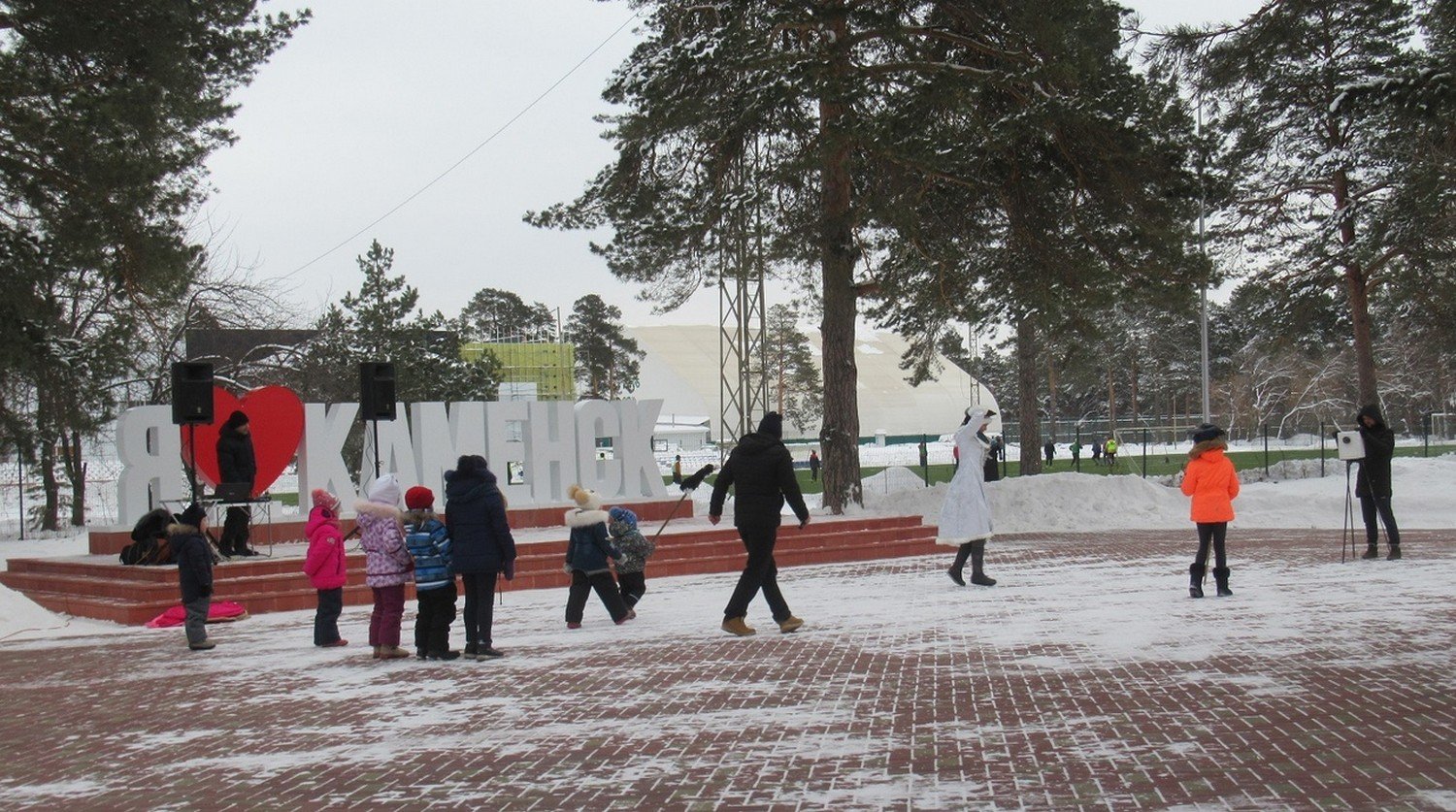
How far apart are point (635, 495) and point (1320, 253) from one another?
16014mm

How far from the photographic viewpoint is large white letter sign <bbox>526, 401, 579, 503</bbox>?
22031 mm

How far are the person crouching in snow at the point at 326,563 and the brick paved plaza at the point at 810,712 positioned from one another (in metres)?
0.29

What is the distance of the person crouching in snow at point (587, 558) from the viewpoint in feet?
37.9

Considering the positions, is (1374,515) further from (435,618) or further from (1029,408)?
(1029,408)

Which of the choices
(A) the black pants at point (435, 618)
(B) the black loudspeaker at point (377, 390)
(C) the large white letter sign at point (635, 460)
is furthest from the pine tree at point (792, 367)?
(A) the black pants at point (435, 618)

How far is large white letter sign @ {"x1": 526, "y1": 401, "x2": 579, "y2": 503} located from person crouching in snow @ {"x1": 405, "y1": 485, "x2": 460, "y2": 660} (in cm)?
1205

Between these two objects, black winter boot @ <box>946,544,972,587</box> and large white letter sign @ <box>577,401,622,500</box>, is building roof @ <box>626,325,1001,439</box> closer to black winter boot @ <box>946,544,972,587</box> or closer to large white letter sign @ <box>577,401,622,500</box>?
large white letter sign @ <box>577,401,622,500</box>

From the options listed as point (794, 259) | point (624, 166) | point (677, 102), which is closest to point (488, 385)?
point (794, 259)

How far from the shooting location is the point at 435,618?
9844mm

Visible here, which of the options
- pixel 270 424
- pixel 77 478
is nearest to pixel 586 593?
pixel 270 424

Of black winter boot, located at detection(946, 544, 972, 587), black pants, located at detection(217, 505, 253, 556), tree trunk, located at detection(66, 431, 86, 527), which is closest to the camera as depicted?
black winter boot, located at detection(946, 544, 972, 587)

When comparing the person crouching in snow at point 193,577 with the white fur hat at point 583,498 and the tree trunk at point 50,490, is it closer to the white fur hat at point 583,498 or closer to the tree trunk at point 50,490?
the white fur hat at point 583,498

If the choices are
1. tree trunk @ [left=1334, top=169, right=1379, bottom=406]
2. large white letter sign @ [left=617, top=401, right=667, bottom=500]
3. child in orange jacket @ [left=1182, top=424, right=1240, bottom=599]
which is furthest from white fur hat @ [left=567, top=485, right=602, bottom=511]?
tree trunk @ [left=1334, top=169, right=1379, bottom=406]

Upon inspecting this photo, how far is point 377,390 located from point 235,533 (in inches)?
100
